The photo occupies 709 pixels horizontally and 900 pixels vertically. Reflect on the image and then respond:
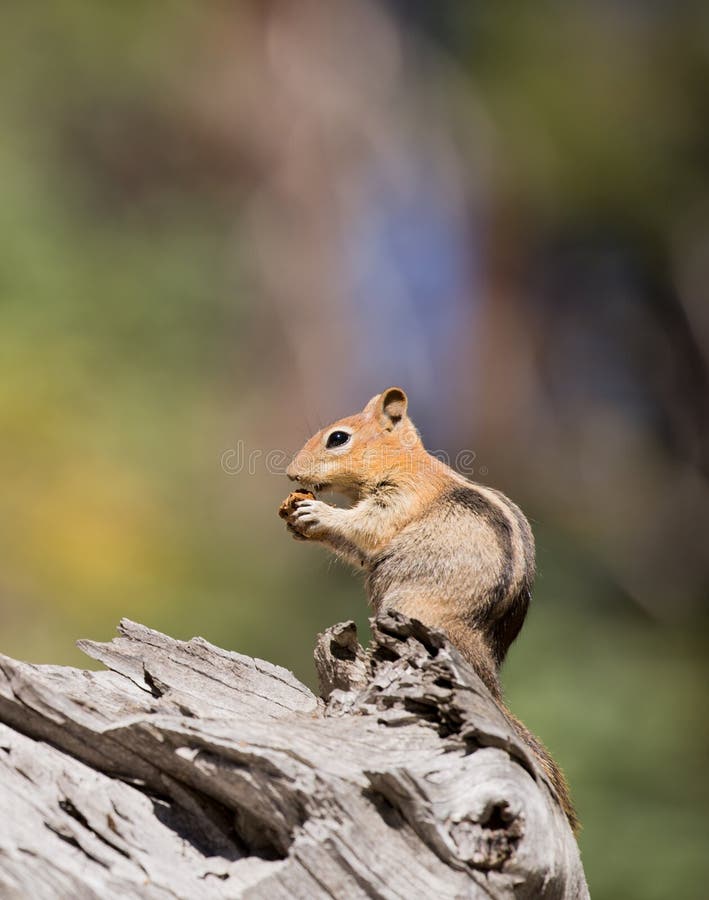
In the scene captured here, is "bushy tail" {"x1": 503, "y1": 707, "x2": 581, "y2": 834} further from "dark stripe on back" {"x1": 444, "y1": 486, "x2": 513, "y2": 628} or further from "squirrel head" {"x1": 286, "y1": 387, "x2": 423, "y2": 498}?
"squirrel head" {"x1": 286, "y1": 387, "x2": 423, "y2": 498}

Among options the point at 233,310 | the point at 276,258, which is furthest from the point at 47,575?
the point at 276,258

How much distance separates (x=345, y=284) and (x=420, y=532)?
4.83 metres

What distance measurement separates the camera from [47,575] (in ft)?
25.3

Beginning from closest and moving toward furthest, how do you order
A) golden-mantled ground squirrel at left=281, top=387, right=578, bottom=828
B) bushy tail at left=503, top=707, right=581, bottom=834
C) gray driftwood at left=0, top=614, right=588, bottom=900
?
gray driftwood at left=0, top=614, right=588, bottom=900 < bushy tail at left=503, top=707, right=581, bottom=834 < golden-mantled ground squirrel at left=281, top=387, right=578, bottom=828

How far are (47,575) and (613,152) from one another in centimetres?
583

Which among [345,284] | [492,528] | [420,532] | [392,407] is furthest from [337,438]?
[345,284]

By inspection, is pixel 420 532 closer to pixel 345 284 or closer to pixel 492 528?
pixel 492 528

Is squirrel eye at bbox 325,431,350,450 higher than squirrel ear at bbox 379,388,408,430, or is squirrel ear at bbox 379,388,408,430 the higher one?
squirrel ear at bbox 379,388,408,430

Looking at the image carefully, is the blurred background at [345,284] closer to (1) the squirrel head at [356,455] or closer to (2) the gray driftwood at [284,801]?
(1) the squirrel head at [356,455]

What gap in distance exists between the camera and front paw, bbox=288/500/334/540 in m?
4.18

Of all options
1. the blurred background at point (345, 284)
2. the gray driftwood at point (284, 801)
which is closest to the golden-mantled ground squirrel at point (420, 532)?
the gray driftwood at point (284, 801)

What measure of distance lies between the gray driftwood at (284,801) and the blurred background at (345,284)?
5593 mm

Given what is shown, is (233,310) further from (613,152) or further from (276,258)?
(613,152)

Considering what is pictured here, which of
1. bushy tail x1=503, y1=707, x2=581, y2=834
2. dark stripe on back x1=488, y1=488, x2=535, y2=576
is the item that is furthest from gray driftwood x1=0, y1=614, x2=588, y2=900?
dark stripe on back x1=488, y1=488, x2=535, y2=576
